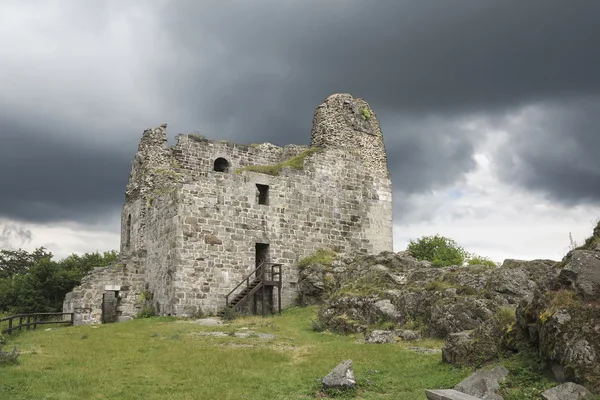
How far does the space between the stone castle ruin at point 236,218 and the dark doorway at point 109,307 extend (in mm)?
47

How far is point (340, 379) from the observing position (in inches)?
444

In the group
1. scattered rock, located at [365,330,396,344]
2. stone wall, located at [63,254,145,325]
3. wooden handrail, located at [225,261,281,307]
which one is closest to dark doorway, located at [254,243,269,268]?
wooden handrail, located at [225,261,281,307]

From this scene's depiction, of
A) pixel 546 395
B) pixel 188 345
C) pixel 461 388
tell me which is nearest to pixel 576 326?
pixel 546 395

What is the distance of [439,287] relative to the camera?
18.8 metres

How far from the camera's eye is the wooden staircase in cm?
2541

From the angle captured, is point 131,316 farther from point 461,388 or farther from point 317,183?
point 461,388

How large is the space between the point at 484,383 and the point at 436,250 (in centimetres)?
4427

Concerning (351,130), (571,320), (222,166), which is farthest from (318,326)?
(222,166)

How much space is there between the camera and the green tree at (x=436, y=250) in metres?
52.4

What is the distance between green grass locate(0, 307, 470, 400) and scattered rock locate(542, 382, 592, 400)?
2.19 metres

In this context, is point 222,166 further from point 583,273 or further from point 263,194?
point 583,273

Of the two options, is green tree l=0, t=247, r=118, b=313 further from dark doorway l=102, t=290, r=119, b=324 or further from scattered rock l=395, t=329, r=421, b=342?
scattered rock l=395, t=329, r=421, b=342

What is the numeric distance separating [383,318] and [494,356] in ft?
25.6

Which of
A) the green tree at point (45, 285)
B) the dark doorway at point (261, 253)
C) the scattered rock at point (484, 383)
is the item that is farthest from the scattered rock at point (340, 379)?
the green tree at point (45, 285)
